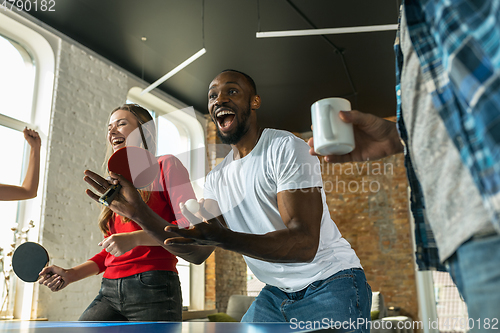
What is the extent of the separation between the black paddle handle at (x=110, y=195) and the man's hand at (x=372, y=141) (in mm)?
596

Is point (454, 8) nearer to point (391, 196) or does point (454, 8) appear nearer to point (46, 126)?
point (46, 126)

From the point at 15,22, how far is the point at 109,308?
365cm

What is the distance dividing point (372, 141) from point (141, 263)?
3.33 ft

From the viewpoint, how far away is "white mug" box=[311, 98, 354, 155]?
82 cm

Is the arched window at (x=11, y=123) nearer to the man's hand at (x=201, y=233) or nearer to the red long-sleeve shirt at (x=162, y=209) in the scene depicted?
the red long-sleeve shirt at (x=162, y=209)

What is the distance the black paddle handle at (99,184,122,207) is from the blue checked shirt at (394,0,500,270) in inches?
35.3

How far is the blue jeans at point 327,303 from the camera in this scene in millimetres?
1231

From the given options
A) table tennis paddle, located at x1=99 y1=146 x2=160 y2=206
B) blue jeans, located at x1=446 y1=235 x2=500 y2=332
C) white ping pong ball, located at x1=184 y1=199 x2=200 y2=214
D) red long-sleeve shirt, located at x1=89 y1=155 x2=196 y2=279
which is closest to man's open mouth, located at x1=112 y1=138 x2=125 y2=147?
red long-sleeve shirt, located at x1=89 y1=155 x2=196 y2=279

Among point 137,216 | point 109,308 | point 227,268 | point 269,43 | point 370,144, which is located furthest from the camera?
point 227,268

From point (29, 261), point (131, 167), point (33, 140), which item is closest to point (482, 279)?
point (131, 167)

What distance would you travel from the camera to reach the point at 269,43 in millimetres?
4793

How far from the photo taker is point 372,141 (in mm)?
970

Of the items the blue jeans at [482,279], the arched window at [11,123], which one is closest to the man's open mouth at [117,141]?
the blue jeans at [482,279]

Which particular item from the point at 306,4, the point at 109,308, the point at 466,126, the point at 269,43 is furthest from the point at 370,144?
the point at 269,43
